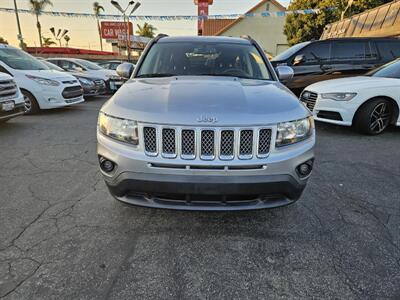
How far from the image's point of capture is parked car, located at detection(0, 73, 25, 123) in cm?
543

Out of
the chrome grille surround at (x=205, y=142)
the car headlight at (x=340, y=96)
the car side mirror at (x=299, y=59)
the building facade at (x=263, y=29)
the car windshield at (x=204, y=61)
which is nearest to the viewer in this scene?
the chrome grille surround at (x=205, y=142)

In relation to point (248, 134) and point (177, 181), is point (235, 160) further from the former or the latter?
point (177, 181)

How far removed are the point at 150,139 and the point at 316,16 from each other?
86.0ft

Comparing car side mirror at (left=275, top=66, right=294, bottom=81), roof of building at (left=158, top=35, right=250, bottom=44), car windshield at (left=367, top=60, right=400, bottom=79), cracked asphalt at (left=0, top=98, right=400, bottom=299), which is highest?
roof of building at (left=158, top=35, right=250, bottom=44)

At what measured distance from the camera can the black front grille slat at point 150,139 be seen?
6.82ft

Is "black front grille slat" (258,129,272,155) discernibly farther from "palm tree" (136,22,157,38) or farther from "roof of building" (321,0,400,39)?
"palm tree" (136,22,157,38)

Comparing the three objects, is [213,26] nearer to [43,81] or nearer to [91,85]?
[91,85]

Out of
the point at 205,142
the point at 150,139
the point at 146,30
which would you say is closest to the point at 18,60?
the point at 150,139

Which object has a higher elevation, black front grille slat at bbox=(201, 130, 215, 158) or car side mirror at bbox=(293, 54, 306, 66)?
car side mirror at bbox=(293, 54, 306, 66)

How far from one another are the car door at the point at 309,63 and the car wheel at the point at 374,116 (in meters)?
2.58

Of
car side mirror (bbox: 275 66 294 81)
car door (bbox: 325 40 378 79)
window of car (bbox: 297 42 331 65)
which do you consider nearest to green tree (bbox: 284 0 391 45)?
car door (bbox: 325 40 378 79)

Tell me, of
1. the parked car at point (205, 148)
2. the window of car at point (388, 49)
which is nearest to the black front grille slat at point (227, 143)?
the parked car at point (205, 148)

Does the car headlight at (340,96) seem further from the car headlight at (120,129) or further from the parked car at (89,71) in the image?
the parked car at (89,71)

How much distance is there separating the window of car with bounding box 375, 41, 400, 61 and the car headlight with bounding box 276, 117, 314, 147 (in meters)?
7.70
